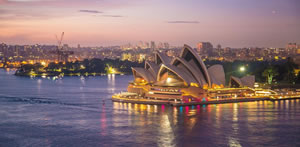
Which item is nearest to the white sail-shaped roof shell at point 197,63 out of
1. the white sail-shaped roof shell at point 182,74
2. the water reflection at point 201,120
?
the white sail-shaped roof shell at point 182,74

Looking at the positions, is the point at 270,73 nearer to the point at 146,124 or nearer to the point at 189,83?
the point at 189,83

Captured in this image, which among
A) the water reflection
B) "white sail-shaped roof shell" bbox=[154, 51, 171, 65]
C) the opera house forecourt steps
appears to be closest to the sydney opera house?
the opera house forecourt steps

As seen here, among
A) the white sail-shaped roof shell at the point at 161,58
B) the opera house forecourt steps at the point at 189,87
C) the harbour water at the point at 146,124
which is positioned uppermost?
the white sail-shaped roof shell at the point at 161,58

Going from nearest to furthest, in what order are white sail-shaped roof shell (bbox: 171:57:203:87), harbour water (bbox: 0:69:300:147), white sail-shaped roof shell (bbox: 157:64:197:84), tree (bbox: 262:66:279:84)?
harbour water (bbox: 0:69:300:147) → white sail-shaped roof shell (bbox: 157:64:197:84) → white sail-shaped roof shell (bbox: 171:57:203:87) → tree (bbox: 262:66:279:84)

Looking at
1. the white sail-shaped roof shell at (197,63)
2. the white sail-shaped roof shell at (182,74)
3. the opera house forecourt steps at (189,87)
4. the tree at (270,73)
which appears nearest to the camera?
the opera house forecourt steps at (189,87)

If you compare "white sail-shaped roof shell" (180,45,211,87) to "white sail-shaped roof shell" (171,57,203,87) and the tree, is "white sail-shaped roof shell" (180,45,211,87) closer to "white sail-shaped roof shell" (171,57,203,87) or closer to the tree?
"white sail-shaped roof shell" (171,57,203,87)

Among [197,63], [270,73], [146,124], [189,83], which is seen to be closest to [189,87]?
[189,83]

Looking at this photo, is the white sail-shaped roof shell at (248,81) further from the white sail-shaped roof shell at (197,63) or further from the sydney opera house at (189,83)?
the white sail-shaped roof shell at (197,63)

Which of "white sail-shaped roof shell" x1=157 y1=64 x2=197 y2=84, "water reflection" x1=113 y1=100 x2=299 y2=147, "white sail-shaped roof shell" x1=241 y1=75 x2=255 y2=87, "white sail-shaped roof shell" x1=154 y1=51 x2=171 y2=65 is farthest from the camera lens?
"white sail-shaped roof shell" x1=154 y1=51 x2=171 y2=65
